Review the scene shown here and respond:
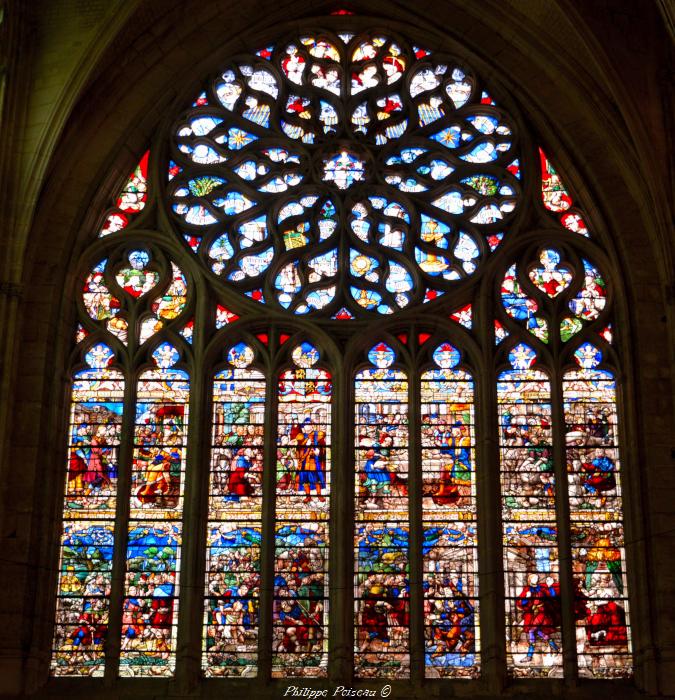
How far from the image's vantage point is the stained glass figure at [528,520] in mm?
17703

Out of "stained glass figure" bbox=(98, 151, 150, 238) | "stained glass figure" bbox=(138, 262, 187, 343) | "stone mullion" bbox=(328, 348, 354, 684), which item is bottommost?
"stone mullion" bbox=(328, 348, 354, 684)

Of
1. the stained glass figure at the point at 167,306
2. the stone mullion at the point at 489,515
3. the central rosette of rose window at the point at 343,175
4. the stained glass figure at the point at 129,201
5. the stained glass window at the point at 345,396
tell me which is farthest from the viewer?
the stained glass figure at the point at 129,201

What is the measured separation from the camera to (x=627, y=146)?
63.4 feet

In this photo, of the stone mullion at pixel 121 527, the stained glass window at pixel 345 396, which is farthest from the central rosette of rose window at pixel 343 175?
the stone mullion at pixel 121 527

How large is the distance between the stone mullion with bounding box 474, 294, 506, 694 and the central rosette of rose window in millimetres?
1037

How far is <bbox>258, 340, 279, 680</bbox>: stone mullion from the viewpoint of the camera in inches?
693

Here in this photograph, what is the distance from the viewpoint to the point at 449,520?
18219 mm

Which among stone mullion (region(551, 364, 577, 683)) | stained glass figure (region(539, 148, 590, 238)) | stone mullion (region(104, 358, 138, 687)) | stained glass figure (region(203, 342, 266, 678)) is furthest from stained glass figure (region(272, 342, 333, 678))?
stained glass figure (region(539, 148, 590, 238))

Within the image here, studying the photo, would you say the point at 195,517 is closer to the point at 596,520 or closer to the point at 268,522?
the point at 268,522

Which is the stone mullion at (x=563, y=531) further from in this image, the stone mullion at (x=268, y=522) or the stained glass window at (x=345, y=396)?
the stone mullion at (x=268, y=522)

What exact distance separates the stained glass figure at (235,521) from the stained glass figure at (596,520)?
10.9 feet

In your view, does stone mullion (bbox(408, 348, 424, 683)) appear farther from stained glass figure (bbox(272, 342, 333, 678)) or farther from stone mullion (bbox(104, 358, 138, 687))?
stone mullion (bbox(104, 358, 138, 687))

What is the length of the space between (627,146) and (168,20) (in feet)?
18.1

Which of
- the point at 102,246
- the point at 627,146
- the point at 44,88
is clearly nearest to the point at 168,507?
the point at 102,246
